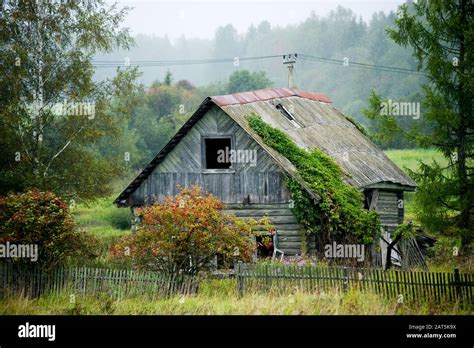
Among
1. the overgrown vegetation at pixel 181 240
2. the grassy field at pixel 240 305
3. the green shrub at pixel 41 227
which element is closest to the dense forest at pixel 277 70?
the green shrub at pixel 41 227

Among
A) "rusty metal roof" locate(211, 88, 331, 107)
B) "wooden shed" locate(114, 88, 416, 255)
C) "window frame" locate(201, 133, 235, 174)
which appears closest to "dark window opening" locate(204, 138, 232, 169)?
"wooden shed" locate(114, 88, 416, 255)

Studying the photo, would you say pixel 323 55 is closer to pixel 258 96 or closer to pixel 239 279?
pixel 258 96

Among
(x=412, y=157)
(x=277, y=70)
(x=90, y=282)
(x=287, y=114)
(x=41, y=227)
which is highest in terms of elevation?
(x=277, y=70)

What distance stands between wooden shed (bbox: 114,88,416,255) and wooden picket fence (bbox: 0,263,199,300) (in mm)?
5701

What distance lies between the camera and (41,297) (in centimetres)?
1869

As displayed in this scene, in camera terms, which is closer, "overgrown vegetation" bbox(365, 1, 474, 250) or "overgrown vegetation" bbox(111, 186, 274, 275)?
"overgrown vegetation" bbox(111, 186, 274, 275)

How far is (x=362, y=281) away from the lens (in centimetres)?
1734

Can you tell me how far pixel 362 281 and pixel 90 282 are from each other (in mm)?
7580

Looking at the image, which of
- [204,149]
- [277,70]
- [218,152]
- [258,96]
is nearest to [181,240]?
[204,149]

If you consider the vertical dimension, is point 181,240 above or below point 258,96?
below

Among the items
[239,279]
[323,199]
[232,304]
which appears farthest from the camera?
[323,199]

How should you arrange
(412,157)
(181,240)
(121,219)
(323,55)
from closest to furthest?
(181,240) → (121,219) → (412,157) → (323,55)

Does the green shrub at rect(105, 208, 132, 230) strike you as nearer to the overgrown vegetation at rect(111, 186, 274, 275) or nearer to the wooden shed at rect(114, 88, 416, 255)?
the wooden shed at rect(114, 88, 416, 255)

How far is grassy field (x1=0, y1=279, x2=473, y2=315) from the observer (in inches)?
625
